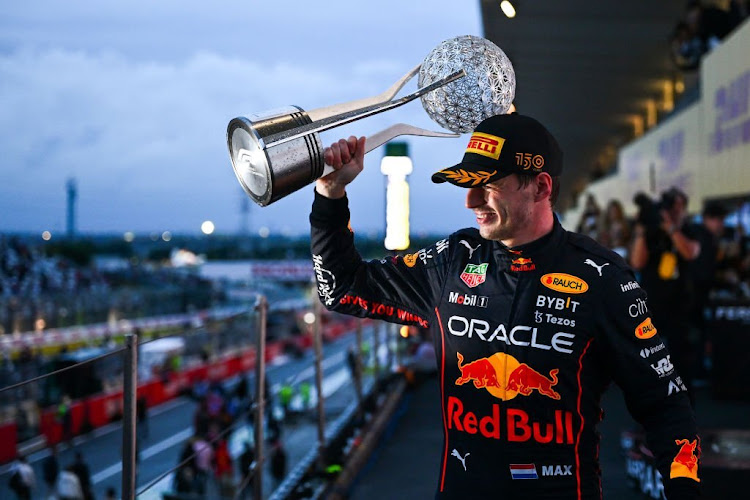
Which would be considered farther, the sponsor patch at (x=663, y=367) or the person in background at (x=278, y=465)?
the person in background at (x=278, y=465)

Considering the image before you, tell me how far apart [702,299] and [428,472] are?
3207 millimetres

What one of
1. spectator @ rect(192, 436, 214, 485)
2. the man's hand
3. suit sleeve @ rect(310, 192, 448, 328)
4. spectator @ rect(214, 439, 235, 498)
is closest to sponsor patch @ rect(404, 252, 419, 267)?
suit sleeve @ rect(310, 192, 448, 328)

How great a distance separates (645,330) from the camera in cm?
155

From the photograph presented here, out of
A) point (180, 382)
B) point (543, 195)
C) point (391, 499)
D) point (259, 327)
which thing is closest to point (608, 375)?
point (543, 195)

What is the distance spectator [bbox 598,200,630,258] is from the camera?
18.4 ft

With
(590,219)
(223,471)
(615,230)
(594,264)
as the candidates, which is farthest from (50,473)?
(594,264)

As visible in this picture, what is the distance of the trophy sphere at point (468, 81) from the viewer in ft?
5.56

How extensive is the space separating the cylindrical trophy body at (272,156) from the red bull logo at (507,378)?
507 millimetres

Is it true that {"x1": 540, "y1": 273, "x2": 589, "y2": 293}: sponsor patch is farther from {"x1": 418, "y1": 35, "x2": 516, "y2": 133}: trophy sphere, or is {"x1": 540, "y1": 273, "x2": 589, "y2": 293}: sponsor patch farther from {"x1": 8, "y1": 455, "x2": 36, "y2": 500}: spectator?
{"x1": 8, "y1": 455, "x2": 36, "y2": 500}: spectator

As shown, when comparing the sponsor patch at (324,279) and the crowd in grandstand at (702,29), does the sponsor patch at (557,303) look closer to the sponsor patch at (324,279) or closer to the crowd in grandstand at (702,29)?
the sponsor patch at (324,279)

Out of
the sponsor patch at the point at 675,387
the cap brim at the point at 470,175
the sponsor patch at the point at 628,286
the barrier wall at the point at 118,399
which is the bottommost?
the barrier wall at the point at 118,399

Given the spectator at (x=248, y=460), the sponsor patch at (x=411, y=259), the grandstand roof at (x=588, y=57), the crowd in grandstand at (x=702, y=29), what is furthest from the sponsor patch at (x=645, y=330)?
the crowd in grandstand at (x=702, y=29)

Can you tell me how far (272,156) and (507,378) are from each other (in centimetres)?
63

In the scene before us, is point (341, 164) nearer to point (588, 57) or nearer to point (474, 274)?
point (474, 274)
